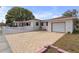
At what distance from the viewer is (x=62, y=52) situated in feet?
14.9

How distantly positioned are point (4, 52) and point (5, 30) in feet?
1.41

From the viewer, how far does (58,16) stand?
4.56 metres

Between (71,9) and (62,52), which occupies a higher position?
(71,9)

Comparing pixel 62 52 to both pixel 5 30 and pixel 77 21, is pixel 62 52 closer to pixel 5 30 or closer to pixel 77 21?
pixel 77 21

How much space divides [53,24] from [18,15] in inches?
27.7

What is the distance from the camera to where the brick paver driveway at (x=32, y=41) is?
4562 millimetres

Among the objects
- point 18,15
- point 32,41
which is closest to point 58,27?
point 32,41

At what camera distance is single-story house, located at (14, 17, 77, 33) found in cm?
456

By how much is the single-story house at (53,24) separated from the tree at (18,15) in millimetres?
84

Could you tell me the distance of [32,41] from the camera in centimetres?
459

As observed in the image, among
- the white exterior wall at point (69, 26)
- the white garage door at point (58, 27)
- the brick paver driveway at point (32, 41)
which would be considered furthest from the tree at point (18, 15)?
the white exterior wall at point (69, 26)

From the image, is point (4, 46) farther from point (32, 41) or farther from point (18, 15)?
point (18, 15)
